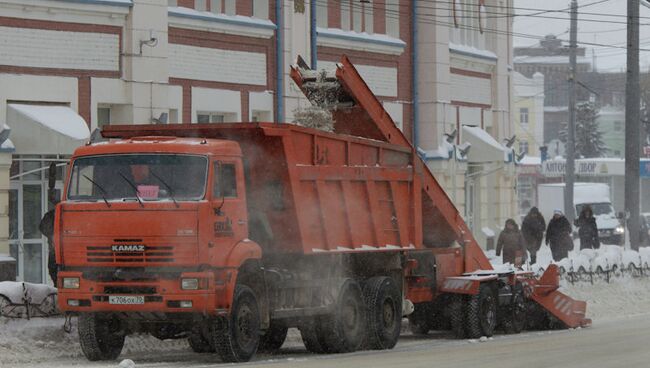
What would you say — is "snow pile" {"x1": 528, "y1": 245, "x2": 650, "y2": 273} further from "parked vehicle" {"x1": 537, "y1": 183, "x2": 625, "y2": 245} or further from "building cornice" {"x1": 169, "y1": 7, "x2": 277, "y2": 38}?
"parked vehicle" {"x1": 537, "y1": 183, "x2": 625, "y2": 245}

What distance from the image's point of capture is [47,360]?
60.4ft

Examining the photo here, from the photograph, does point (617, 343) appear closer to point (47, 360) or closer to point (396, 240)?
point (396, 240)

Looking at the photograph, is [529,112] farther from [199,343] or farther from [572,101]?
[199,343]

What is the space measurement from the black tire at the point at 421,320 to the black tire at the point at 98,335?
676 centimetres

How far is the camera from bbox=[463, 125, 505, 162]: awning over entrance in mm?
42219

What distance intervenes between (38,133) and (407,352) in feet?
33.1

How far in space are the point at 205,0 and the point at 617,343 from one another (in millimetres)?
14889

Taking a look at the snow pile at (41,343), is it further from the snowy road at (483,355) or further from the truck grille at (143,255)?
the truck grille at (143,255)

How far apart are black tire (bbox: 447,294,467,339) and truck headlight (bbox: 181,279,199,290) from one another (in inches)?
269

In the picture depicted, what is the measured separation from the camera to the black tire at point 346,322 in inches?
766

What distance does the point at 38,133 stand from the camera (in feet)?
88.4

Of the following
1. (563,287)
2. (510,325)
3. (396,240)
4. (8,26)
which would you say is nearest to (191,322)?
(396,240)

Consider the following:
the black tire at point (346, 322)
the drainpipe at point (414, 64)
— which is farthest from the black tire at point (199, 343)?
the drainpipe at point (414, 64)

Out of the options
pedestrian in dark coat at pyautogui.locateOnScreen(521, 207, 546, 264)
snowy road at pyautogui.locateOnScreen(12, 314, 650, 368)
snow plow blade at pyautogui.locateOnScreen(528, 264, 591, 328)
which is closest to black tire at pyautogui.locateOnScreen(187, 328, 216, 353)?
snowy road at pyautogui.locateOnScreen(12, 314, 650, 368)
